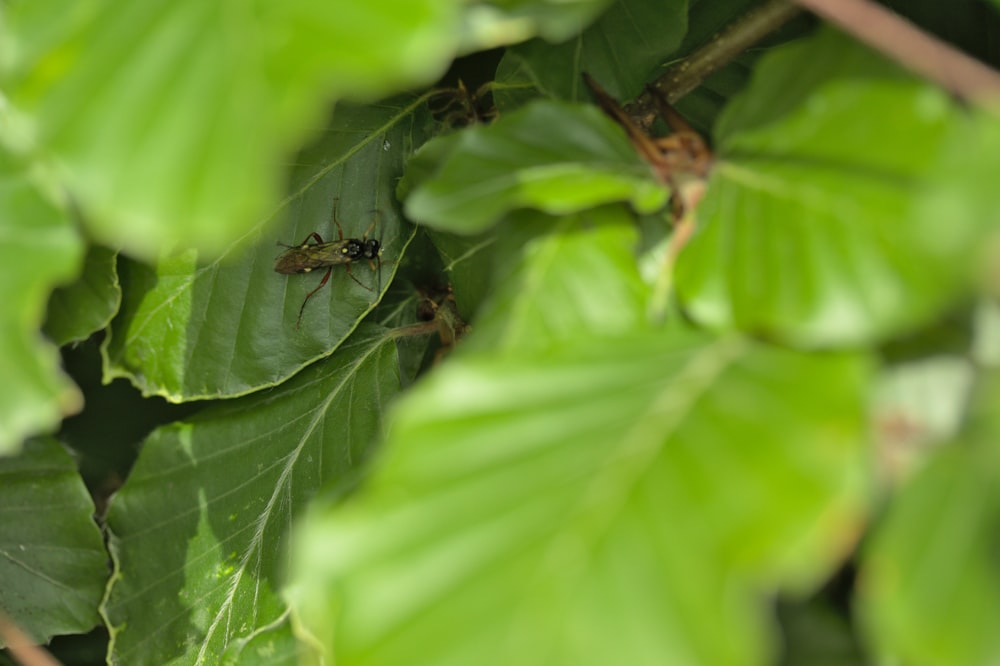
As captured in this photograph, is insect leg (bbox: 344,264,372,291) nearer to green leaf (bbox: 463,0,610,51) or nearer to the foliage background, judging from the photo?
the foliage background

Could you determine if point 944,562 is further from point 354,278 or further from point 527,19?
point 354,278

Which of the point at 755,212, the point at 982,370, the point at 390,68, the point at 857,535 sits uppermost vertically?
the point at 390,68

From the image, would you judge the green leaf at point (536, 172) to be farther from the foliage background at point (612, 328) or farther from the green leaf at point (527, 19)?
the green leaf at point (527, 19)

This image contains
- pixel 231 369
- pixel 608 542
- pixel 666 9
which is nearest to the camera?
pixel 608 542

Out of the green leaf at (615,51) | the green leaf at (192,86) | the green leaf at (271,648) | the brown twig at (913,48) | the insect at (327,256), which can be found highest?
the green leaf at (192,86)

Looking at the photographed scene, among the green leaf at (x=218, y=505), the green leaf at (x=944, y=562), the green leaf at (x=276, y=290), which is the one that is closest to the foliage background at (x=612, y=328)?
the green leaf at (x=944, y=562)

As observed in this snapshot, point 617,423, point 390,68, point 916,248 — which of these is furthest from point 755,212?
point 390,68

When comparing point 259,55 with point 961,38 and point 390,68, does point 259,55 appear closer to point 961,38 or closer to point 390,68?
point 390,68

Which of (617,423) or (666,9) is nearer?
(617,423)
